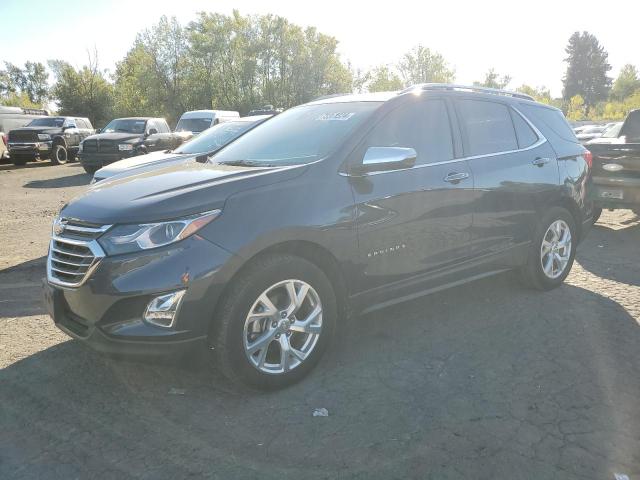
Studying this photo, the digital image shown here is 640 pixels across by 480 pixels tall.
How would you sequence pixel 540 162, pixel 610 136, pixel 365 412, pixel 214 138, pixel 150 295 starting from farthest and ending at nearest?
pixel 610 136, pixel 214 138, pixel 540 162, pixel 365 412, pixel 150 295

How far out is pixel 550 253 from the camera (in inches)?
203

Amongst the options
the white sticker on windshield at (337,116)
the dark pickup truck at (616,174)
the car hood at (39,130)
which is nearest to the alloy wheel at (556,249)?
the white sticker on windshield at (337,116)

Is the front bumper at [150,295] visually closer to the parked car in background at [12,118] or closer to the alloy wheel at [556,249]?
the alloy wheel at [556,249]

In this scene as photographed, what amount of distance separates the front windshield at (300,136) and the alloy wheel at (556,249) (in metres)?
2.32

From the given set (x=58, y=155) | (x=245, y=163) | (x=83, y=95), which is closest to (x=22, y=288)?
(x=245, y=163)

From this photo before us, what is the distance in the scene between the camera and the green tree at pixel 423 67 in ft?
260

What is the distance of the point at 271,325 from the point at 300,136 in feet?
5.02

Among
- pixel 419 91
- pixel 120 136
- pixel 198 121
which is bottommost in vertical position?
pixel 120 136

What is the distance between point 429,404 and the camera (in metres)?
3.13

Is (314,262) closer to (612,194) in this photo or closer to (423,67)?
(612,194)

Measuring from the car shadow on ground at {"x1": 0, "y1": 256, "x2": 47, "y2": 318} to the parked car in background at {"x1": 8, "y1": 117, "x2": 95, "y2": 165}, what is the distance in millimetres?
16606

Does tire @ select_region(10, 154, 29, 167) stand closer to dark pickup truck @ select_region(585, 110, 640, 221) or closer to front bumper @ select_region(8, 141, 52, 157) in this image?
front bumper @ select_region(8, 141, 52, 157)

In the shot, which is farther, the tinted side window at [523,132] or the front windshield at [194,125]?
the front windshield at [194,125]

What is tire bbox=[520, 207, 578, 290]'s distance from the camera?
195 inches
